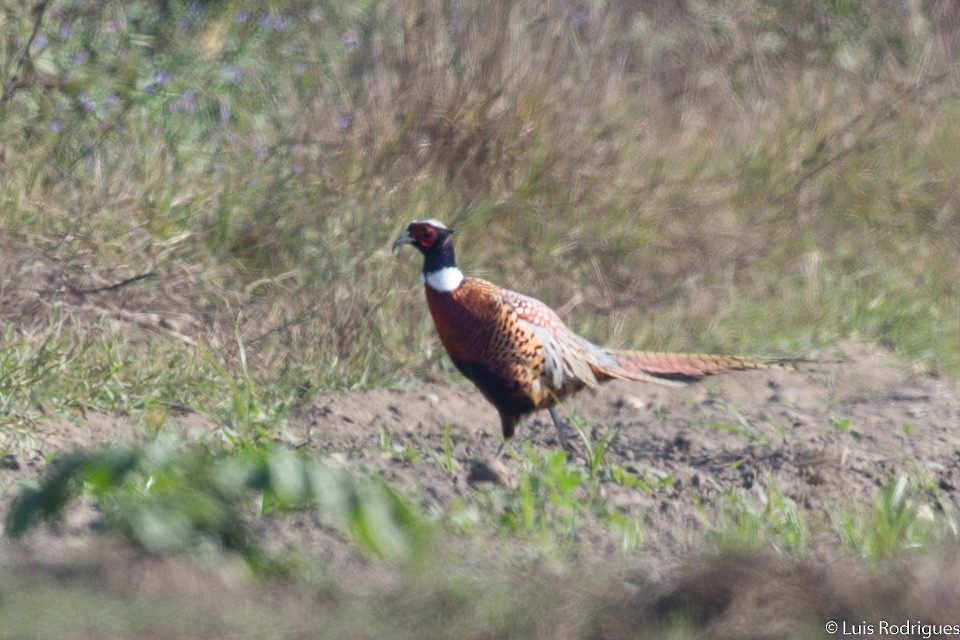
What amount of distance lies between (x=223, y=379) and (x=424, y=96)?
1950mm

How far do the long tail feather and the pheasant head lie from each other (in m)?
0.71

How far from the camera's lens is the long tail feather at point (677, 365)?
5.13m

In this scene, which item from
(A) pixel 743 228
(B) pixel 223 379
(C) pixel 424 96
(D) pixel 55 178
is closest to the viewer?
(B) pixel 223 379

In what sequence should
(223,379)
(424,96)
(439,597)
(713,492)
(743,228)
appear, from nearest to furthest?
(439,597)
(713,492)
(223,379)
(424,96)
(743,228)

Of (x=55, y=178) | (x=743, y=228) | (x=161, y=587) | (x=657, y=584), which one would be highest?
(x=743, y=228)

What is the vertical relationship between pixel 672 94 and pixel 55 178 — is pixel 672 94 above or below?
above

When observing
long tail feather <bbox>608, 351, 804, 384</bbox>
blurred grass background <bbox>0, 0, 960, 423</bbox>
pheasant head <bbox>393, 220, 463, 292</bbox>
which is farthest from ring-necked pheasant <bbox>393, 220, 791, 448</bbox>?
blurred grass background <bbox>0, 0, 960, 423</bbox>

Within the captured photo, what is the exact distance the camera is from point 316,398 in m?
5.05

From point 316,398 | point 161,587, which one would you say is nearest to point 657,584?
point 161,587

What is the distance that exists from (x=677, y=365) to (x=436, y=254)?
3.19ft

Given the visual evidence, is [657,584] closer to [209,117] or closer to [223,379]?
[223,379]

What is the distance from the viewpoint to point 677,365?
5.14 metres

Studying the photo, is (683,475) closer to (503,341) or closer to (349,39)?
(503,341)

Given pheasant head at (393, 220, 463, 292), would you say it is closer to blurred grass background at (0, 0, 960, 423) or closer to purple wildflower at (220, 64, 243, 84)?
blurred grass background at (0, 0, 960, 423)
